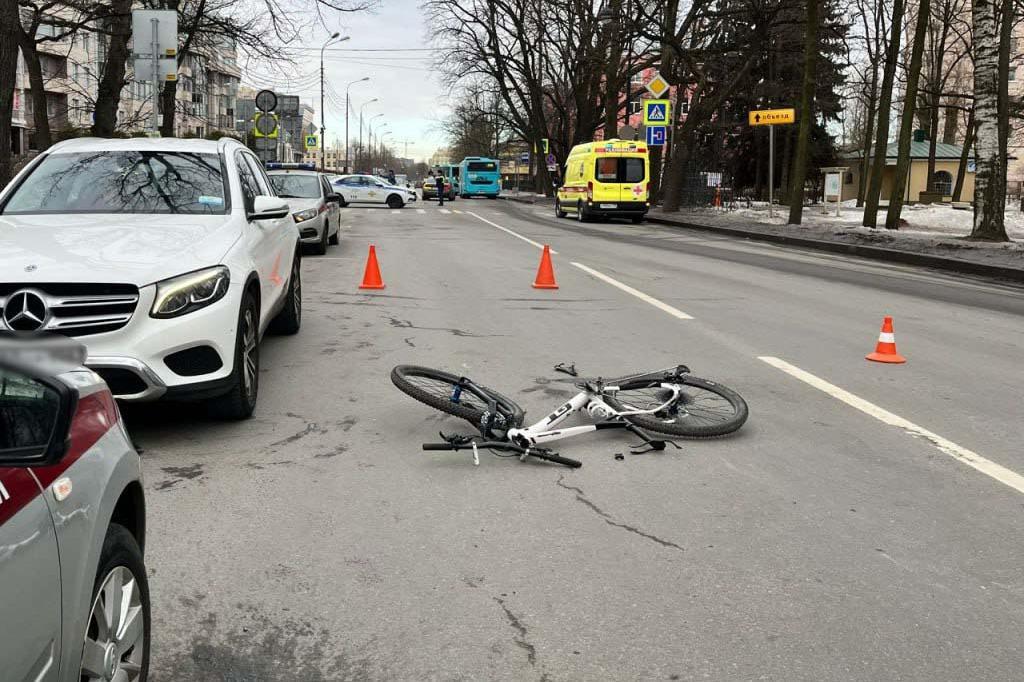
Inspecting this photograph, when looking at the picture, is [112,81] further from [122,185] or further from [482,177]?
[482,177]

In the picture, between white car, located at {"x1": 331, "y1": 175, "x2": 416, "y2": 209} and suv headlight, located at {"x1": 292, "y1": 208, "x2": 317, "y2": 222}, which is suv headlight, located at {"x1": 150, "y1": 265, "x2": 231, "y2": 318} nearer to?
suv headlight, located at {"x1": 292, "y1": 208, "x2": 317, "y2": 222}

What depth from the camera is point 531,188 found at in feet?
300

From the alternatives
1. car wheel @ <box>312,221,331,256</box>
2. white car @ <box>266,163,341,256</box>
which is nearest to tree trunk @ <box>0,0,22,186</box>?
white car @ <box>266,163,341,256</box>

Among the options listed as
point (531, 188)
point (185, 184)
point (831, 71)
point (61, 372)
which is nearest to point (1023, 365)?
point (185, 184)

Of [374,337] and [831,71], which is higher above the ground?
[831,71]

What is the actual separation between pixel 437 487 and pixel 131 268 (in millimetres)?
1973

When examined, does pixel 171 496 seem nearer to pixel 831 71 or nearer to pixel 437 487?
pixel 437 487

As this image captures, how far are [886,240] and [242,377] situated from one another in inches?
774

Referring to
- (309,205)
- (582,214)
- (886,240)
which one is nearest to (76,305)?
(309,205)

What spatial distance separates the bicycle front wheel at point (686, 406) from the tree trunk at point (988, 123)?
17841mm

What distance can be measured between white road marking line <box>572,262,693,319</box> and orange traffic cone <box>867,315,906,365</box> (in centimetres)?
257

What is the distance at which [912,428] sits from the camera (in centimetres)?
612

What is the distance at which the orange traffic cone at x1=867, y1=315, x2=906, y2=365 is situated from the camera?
27.1ft

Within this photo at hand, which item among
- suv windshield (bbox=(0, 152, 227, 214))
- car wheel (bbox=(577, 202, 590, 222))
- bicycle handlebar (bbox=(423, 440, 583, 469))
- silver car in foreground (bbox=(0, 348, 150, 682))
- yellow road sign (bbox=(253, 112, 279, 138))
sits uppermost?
yellow road sign (bbox=(253, 112, 279, 138))
